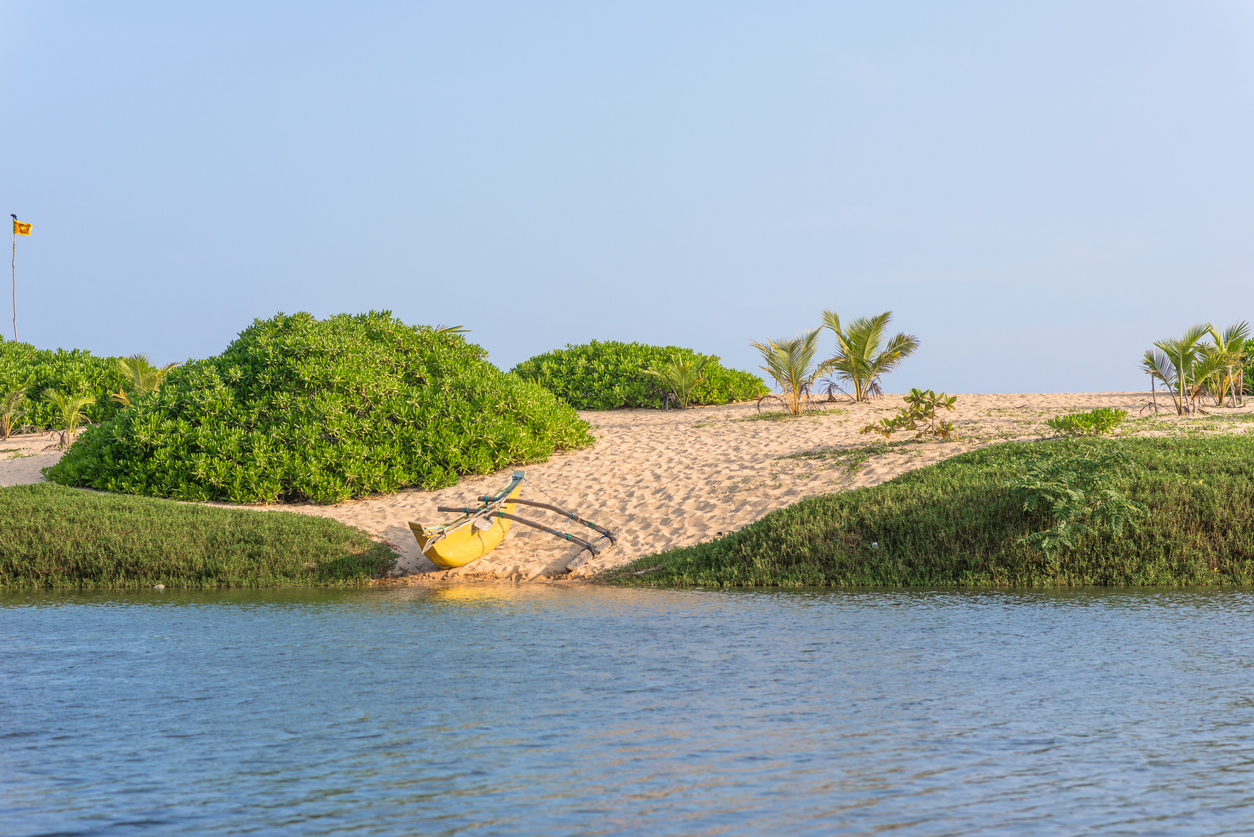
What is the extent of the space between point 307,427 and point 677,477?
684 centimetres

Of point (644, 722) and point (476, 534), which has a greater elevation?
point (476, 534)

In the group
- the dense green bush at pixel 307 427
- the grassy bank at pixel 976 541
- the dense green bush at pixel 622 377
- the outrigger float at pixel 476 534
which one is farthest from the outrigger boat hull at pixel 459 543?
the dense green bush at pixel 622 377

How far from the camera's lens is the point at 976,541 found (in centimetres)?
1120

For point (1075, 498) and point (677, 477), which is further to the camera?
point (677, 477)

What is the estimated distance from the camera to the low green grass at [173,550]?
12281 millimetres

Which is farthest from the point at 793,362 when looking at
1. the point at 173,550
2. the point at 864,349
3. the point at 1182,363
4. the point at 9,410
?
the point at 9,410

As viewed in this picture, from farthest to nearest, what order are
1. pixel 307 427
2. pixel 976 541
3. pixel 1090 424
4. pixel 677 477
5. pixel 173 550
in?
pixel 307 427 → pixel 677 477 → pixel 1090 424 → pixel 173 550 → pixel 976 541

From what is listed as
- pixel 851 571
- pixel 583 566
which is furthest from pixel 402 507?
pixel 851 571

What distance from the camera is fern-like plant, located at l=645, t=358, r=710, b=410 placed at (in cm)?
2544

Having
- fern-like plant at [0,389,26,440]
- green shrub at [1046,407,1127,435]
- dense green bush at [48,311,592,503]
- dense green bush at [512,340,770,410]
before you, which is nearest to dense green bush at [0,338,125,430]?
fern-like plant at [0,389,26,440]

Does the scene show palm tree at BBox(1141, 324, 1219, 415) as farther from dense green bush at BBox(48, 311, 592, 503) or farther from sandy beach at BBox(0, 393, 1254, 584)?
dense green bush at BBox(48, 311, 592, 503)

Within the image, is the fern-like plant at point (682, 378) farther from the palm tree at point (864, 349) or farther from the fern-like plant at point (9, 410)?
the fern-like plant at point (9, 410)

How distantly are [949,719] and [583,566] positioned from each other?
8006 mm

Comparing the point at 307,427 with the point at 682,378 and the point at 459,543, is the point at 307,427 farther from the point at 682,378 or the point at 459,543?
the point at 682,378
